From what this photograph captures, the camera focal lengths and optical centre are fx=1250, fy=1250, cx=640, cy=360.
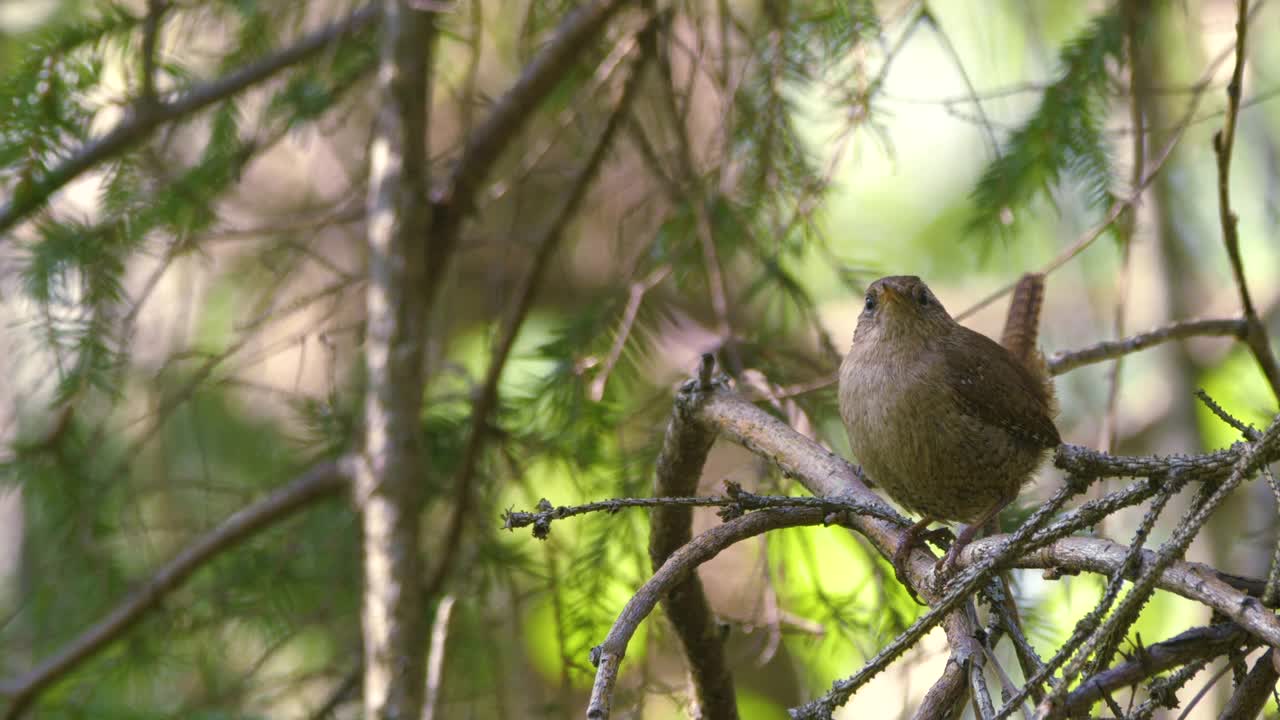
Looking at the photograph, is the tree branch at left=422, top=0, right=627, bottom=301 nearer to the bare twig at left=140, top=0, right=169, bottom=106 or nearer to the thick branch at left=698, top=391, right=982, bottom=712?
the bare twig at left=140, top=0, right=169, bottom=106

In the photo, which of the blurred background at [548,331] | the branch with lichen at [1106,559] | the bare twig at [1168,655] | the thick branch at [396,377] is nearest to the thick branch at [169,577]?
the blurred background at [548,331]

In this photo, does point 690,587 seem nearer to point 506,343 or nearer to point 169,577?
point 506,343

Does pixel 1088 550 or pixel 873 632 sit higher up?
pixel 873 632

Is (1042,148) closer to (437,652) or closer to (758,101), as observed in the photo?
(758,101)

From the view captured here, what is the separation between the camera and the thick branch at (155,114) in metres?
2.85

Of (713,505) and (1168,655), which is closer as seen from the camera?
(1168,655)

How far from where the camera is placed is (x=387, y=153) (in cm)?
277

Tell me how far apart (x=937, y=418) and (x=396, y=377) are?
108cm

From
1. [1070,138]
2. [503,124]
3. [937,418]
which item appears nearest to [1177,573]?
[937,418]

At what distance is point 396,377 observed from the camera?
8.35ft

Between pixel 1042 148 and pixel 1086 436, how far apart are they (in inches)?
93.6

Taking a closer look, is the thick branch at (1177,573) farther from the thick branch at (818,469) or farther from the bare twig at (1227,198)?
the bare twig at (1227,198)

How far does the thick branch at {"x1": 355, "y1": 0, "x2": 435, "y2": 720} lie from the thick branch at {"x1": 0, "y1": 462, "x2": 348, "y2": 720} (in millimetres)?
478

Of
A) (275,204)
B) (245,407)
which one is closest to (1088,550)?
(245,407)
